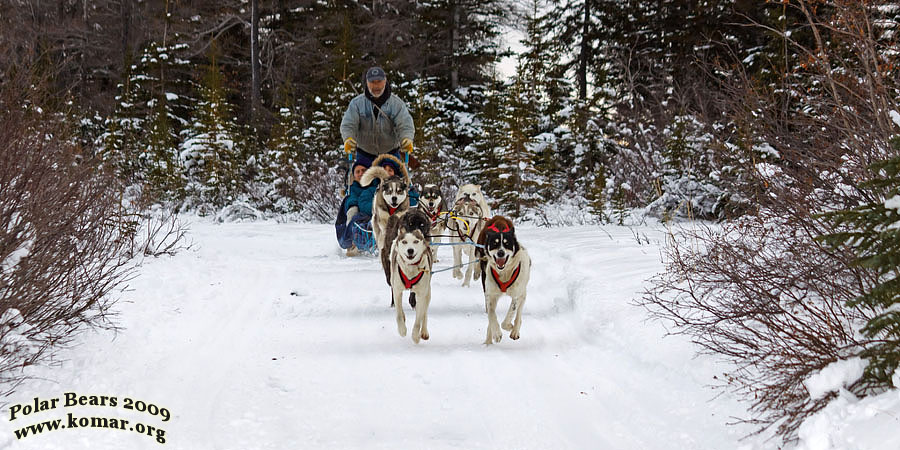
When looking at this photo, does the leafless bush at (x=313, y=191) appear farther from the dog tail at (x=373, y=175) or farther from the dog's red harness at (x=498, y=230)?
the dog's red harness at (x=498, y=230)

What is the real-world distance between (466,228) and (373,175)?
153 cm

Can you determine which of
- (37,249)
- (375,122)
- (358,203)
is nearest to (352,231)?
(358,203)

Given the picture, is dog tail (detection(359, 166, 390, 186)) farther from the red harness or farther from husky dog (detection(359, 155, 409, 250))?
the red harness

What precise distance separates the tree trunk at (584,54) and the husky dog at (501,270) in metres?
16.6

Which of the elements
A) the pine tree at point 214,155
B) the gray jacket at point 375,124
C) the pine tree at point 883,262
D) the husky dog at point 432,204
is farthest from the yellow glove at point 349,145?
the pine tree at point 214,155

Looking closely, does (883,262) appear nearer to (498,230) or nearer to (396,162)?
(498,230)

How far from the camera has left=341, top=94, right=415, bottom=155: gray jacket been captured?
7586mm

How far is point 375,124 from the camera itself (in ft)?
25.1

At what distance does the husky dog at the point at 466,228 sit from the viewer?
252 inches

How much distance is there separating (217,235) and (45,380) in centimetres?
687

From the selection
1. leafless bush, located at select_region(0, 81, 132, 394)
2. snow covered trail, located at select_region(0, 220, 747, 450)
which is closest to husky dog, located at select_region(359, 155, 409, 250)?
snow covered trail, located at select_region(0, 220, 747, 450)

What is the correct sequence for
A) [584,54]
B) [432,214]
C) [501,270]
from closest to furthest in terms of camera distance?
[501,270]
[432,214]
[584,54]

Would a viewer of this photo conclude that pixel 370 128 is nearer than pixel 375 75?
No

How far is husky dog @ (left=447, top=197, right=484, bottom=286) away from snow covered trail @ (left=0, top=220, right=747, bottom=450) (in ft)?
1.68
